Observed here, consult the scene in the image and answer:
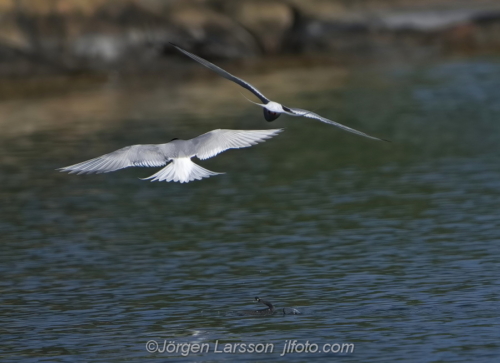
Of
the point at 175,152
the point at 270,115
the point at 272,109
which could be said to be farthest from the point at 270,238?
the point at 272,109

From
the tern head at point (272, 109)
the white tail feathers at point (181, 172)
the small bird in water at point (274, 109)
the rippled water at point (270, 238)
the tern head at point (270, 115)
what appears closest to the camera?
the small bird in water at point (274, 109)

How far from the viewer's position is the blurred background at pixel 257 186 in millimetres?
11273

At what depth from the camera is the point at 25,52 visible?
3597 centimetres

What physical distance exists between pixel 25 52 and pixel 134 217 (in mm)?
20235

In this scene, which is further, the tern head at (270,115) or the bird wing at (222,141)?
the bird wing at (222,141)

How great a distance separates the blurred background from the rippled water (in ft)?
0.14

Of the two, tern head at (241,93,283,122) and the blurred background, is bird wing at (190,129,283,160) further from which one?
the blurred background

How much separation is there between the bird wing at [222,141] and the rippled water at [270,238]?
5.94 feet

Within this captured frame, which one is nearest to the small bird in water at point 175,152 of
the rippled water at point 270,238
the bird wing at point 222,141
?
the bird wing at point 222,141

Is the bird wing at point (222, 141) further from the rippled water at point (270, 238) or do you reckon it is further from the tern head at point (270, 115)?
the rippled water at point (270, 238)

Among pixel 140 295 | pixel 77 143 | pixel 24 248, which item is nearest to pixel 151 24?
pixel 77 143

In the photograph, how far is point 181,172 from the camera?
9.93 meters

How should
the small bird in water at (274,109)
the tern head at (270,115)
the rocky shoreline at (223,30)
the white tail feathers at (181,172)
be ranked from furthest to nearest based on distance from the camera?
the rocky shoreline at (223,30), the white tail feathers at (181,172), the tern head at (270,115), the small bird in water at (274,109)

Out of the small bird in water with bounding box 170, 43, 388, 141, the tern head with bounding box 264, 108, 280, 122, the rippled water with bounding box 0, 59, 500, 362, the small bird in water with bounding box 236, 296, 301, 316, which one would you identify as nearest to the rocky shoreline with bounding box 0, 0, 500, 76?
the rippled water with bounding box 0, 59, 500, 362
